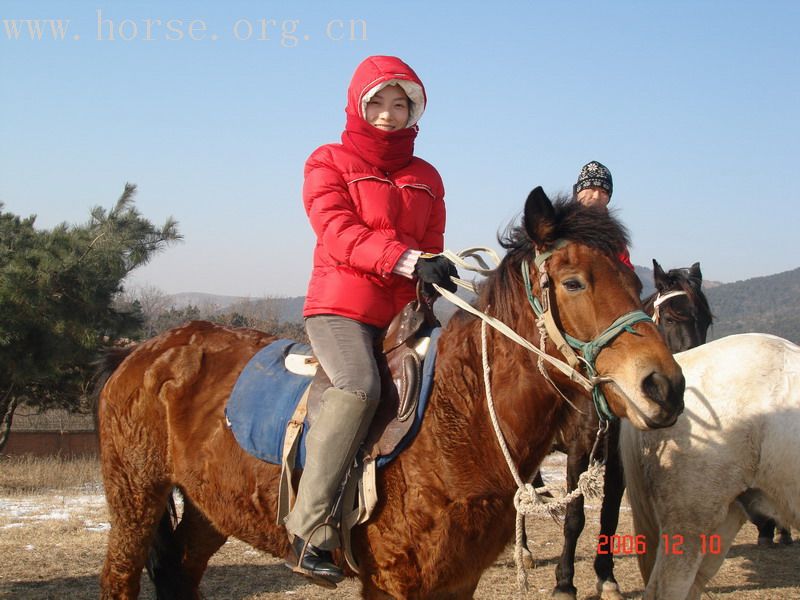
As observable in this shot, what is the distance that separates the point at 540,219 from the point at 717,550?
102 inches

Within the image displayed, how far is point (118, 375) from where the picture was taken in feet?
14.2

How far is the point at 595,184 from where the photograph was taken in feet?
19.0

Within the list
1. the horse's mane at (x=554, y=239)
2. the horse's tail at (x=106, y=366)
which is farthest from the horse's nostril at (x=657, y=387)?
the horse's tail at (x=106, y=366)

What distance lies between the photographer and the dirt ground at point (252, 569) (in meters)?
6.02

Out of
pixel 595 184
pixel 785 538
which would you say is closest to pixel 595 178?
pixel 595 184

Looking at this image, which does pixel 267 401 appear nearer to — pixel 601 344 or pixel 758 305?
pixel 601 344

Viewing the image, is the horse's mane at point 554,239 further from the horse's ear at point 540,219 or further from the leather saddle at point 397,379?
the leather saddle at point 397,379

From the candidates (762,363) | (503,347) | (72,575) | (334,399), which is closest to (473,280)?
(503,347)

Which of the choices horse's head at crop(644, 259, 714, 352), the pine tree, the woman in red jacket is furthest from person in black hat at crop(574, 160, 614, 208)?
the pine tree

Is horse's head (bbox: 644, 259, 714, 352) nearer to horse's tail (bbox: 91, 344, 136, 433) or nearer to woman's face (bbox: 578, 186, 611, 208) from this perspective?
woman's face (bbox: 578, 186, 611, 208)

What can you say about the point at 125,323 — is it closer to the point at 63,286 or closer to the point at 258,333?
A: the point at 63,286

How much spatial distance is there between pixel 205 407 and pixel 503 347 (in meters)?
1.75

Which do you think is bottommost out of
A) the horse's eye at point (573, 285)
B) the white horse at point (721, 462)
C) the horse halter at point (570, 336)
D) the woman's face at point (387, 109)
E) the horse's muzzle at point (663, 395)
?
the white horse at point (721, 462)

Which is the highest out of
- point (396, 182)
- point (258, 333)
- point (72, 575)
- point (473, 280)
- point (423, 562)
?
point (396, 182)
